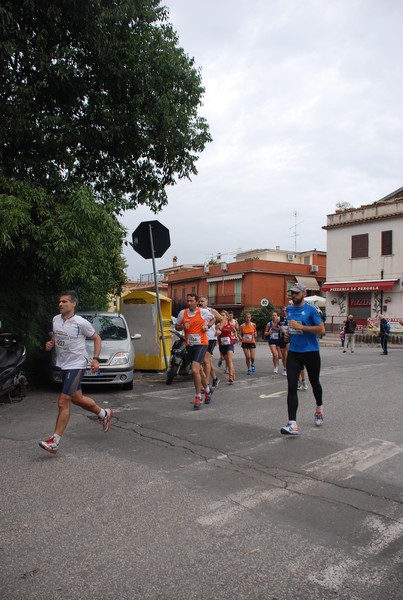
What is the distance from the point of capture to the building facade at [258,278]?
4819 cm

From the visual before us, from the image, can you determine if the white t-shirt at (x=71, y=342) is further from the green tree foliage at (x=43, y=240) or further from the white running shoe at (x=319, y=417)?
the white running shoe at (x=319, y=417)

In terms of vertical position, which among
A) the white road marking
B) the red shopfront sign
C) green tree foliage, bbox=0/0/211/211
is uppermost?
green tree foliage, bbox=0/0/211/211

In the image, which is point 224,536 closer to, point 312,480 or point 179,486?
point 179,486

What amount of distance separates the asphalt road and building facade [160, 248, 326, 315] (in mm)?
40724

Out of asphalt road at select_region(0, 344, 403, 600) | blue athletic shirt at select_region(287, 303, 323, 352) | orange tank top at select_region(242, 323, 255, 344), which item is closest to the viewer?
asphalt road at select_region(0, 344, 403, 600)

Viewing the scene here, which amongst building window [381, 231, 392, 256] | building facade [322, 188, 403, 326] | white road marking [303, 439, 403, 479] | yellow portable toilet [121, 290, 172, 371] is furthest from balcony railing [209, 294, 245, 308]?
white road marking [303, 439, 403, 479]

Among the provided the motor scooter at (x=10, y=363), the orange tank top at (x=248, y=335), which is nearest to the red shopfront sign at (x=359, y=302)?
the orange tank top at (x=248, y=335)

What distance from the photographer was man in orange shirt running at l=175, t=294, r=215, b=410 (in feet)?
26.4

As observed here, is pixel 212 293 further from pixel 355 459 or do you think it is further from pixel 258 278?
pixel 355 459

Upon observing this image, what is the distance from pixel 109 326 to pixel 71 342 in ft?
17.0

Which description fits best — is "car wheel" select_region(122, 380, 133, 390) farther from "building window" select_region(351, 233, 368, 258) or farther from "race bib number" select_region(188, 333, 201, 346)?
"building window" select_region(351, 233, 368, 258)

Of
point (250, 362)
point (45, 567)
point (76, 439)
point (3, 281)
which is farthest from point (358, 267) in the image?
point (45, 567)

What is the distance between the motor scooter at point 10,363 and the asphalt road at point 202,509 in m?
0.74

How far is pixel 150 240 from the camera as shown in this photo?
441 inches
